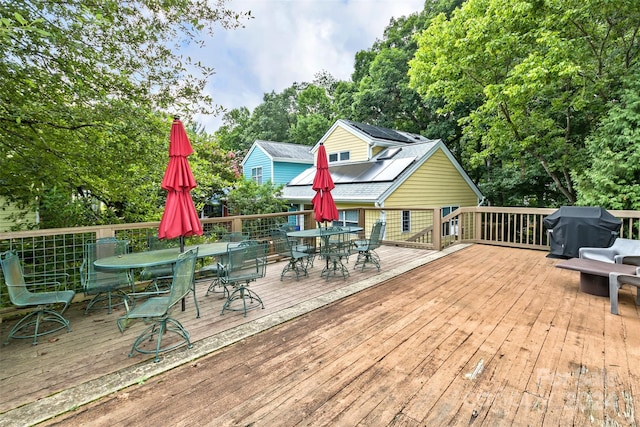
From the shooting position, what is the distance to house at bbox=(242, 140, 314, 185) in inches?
656

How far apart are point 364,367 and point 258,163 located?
16.1m

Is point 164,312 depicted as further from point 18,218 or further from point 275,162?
point 275,162

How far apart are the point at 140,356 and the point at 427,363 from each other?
248 centimetres

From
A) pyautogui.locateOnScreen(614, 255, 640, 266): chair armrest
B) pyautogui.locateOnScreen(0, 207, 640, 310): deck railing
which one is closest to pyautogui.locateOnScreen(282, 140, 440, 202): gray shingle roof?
pyautogui.locateOnScreen(0, 207, 640, 310): deck railing

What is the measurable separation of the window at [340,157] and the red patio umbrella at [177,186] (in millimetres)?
11664

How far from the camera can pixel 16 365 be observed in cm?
255

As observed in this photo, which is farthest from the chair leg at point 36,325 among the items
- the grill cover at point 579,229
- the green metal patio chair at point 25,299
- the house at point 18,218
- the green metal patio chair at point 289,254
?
the grill cover at point 579,229

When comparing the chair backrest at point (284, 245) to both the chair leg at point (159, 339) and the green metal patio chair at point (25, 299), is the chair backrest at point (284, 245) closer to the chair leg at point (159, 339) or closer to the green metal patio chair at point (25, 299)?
the chair leg at point (159, 339)

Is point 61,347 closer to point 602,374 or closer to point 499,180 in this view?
point 602,374

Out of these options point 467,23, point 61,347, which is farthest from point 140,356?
point 467,23

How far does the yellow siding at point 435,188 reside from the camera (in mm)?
11211

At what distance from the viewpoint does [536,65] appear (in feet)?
26.1

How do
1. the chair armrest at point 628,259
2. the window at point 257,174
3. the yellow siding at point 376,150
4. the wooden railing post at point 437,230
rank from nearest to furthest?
the chair armrest at point 628,259 < the wooden railing post at point 437,230 < the yellow siding at point 376,150 < the window at point 257,174

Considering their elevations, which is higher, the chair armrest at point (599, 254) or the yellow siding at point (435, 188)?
the yellow siding at point (435, 188)
